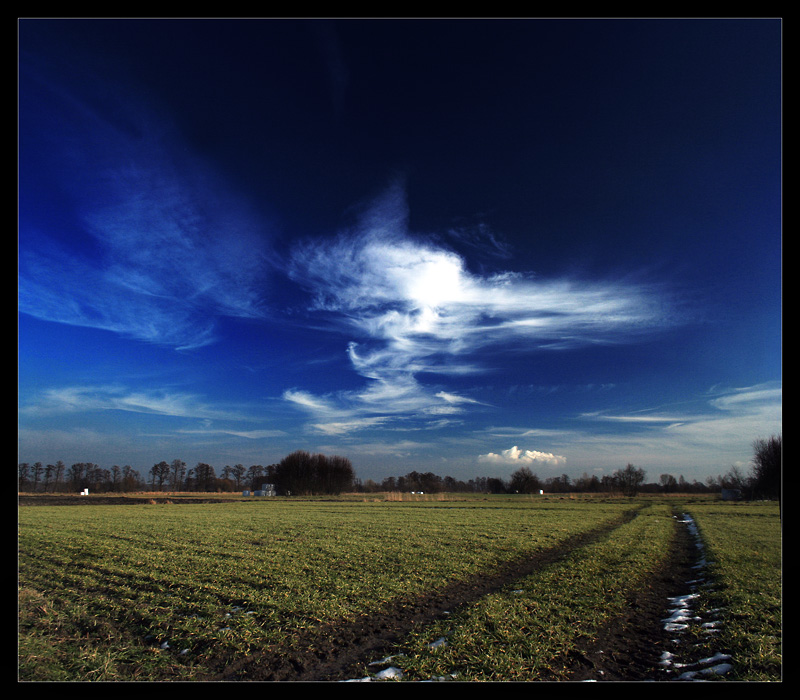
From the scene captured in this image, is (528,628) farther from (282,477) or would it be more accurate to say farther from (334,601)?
(282,477)

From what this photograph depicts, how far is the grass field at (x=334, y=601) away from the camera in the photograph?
6.07m

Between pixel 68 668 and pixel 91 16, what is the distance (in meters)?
9.44

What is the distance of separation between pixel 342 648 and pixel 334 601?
239 cm

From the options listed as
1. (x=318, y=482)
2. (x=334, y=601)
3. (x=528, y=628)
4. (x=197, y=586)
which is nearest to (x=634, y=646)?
(x=528, y=628)

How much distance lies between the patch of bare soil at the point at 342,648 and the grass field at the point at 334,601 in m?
0.06

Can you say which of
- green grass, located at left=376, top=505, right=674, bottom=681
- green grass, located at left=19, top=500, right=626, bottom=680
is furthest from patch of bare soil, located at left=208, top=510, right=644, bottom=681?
green grass, located at left=376, top=505, right=674, bottom=681

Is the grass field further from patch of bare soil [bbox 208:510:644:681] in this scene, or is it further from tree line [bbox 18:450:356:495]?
tree line [bbox 18:450:356:495]

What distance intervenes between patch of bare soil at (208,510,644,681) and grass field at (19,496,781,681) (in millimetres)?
58

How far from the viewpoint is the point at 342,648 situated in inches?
262

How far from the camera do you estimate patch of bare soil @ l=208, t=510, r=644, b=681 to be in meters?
5.88

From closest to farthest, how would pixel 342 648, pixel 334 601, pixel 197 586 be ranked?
pixel 342 648, pixel 334 601, pixel 197 586

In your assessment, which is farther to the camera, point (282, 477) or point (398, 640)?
point (282, 477)

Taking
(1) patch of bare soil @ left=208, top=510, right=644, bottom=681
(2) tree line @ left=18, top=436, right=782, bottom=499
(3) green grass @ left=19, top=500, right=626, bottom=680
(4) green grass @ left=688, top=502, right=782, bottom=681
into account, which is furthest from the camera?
(2) tree line @ left=18, top=436, right=782, bottom=499
